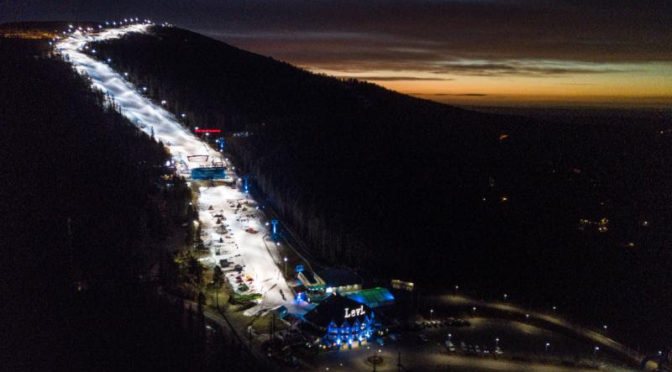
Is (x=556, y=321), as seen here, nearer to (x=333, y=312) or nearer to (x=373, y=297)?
(x=373, y=297)

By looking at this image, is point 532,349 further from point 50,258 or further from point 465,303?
point 50,258

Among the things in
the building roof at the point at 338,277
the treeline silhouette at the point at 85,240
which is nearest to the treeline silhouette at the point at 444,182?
the building roof at the point at 338,277

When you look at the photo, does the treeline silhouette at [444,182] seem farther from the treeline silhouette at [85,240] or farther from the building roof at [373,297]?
the treeline silhouette at [85,240]

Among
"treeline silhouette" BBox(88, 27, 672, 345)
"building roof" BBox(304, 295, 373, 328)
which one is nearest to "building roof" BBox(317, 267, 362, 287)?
"treeline silhouette" BBox(88, 27, 672, 345)

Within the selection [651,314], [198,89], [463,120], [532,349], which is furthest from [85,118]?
[463,120]

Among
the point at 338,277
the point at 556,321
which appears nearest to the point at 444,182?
the point at 338,277

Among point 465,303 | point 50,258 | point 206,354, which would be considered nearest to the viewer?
point 206,354

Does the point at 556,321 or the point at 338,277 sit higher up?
the point at 338,277
